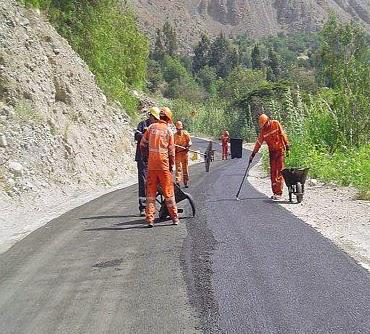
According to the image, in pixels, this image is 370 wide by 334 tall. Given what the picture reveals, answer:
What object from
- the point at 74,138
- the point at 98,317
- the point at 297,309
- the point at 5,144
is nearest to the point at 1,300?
the point at 98,317

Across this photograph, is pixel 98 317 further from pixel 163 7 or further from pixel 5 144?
pixel 163 7

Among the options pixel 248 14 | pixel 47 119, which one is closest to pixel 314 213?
pixel 47 119

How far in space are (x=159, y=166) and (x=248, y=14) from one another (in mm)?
184032

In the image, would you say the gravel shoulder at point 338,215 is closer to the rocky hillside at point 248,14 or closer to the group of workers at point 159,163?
the group of workers at point 159,163

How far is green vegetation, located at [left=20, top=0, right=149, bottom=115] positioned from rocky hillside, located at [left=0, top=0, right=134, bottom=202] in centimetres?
216

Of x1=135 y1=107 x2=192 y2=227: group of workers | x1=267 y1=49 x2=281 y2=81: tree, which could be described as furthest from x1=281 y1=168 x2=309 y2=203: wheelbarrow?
x1=267 y1=49 x2=281 y2=81: tree

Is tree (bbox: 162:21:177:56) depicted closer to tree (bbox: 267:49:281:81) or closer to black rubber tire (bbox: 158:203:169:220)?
tree (bbox: 267:49:281:81)

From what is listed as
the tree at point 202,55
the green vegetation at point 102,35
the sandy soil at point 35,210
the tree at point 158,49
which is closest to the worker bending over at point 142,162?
the sandy soil at point 35,210

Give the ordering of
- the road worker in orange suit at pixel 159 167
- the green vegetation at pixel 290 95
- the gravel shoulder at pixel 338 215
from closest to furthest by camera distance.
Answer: the gravel shoulder at pixel 338 215, the road worker in orange suit at pixel 159 167, the green vegetation at pixel 290 95

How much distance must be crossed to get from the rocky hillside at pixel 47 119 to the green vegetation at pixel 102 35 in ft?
7.08

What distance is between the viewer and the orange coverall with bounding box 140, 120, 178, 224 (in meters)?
9.84

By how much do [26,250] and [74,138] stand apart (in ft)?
35.5

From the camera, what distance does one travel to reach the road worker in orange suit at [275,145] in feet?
42.5

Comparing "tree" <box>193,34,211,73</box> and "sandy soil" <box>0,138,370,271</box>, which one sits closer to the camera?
"sandy soil" <box>0,138,370,271</box>
